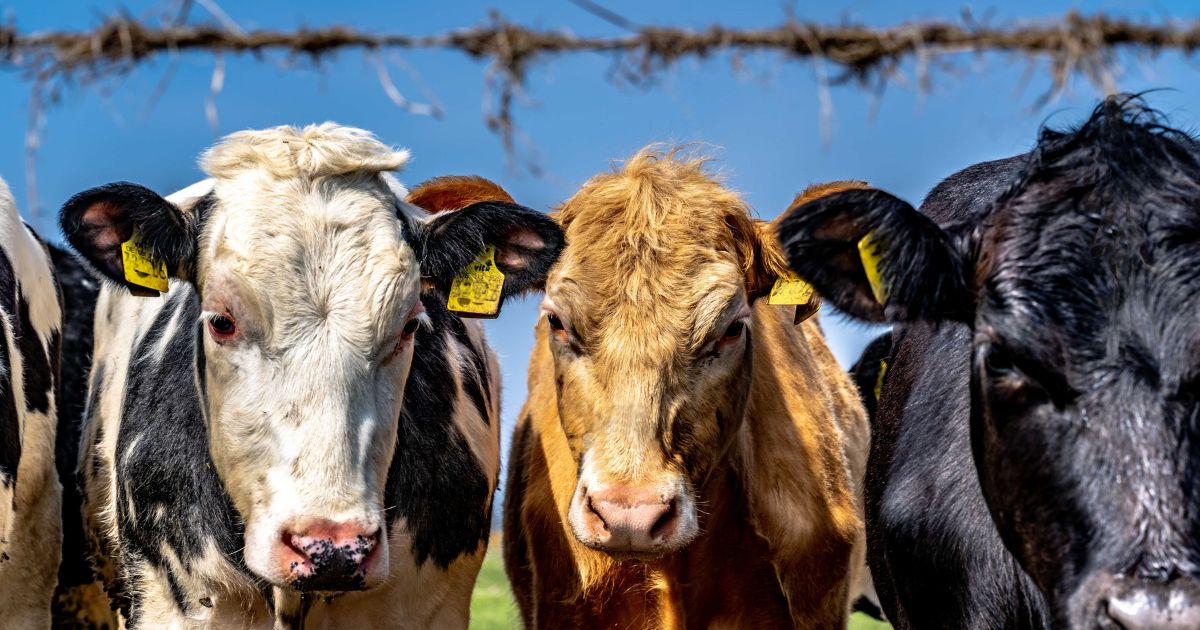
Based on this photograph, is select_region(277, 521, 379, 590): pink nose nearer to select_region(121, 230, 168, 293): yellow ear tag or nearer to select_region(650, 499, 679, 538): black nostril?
select_region(650, 499, 679, 538): black nostril

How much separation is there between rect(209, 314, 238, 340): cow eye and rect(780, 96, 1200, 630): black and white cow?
1981mm

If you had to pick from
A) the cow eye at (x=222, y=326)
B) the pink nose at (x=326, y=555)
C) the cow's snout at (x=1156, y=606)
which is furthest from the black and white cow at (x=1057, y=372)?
the cow eye at (x=222, y=326)

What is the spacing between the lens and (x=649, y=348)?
543 centimetres

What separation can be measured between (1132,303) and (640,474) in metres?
2.00

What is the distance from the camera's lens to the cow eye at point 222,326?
4965mm

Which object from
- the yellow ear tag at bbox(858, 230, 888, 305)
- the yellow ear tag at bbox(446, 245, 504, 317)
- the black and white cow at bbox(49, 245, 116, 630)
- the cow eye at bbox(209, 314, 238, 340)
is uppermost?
the yellow ear tag at bbox(858, 230, 888, 305)

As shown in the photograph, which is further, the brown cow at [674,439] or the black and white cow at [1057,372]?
the brown cow at [674,439]

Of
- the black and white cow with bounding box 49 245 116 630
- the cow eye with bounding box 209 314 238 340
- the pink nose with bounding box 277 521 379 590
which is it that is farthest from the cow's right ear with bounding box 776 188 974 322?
the black and white cow with bounding box 49 245 116 630

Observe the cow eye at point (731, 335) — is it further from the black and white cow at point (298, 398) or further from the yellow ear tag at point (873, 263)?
the yellow ear tag at point (873, 263)

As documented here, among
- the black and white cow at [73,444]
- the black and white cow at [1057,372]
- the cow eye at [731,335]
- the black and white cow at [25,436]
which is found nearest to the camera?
the black and white cow at [1057,372]

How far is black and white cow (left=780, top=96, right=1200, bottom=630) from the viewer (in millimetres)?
3529

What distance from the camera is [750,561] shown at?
5.99m

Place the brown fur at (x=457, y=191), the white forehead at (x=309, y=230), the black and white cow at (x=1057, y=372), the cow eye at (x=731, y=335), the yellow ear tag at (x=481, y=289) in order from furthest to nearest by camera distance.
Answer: the brown fur at (x=457, y=191), the cow eye at (x=731, y=335), the yellow ear tag at (x=481, y=289), the white forehead at (x=309, y=230), the black and white cow at (x=1057, y=372)

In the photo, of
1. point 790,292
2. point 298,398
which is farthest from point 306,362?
point 790,292
